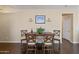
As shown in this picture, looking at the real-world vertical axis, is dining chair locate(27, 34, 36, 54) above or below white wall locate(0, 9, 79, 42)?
below

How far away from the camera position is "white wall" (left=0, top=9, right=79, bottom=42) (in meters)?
9.52

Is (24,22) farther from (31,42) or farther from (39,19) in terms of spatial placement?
(31,42)

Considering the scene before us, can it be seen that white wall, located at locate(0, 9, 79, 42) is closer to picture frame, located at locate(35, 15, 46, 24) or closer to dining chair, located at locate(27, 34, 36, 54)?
picture frame, located at locate(35, 15, 46, 24)

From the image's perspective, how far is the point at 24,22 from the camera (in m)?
9.68

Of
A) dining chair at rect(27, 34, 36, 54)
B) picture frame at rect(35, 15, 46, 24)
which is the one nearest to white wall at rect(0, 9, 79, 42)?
picture frame at rect(35, 15, 46, 24)

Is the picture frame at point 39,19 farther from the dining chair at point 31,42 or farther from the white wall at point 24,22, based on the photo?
the dining chair at point 31,42

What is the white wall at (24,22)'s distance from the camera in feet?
31.2

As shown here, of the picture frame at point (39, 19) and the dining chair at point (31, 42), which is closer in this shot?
the dining chair at point (31, 42)

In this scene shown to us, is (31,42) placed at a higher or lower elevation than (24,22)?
lower

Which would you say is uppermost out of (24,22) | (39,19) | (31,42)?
(39,19)

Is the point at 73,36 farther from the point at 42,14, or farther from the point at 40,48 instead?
the point at 40,48

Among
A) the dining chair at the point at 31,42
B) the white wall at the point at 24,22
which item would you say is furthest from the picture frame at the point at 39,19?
the dining chair at the point at 31,42

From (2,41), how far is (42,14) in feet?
10.4

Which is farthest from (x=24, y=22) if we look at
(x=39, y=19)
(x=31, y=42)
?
(x=31, y=42)
